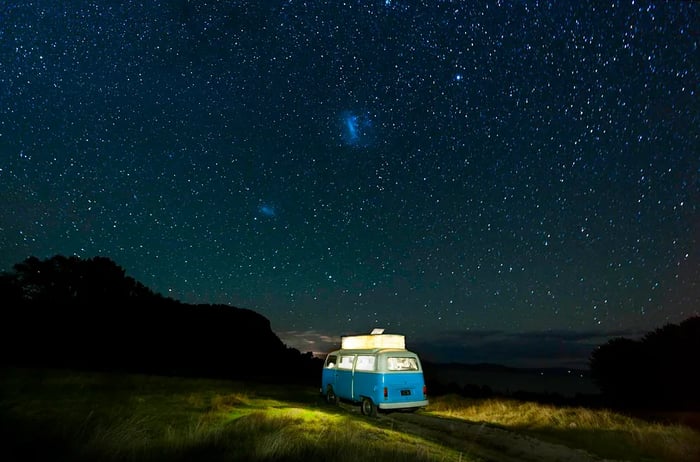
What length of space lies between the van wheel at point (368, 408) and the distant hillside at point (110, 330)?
2712 cm

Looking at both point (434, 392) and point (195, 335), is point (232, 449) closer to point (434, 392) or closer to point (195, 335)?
point (434, 392)

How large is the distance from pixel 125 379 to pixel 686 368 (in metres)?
31.3

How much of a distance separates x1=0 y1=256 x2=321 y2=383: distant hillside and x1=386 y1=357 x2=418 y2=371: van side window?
1093 inches

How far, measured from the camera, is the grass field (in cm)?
784

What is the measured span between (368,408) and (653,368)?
2054 cm

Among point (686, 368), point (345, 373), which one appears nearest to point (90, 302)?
point (345, 373)

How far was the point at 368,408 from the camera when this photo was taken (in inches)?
623

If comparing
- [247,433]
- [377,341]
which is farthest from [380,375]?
[247,433]

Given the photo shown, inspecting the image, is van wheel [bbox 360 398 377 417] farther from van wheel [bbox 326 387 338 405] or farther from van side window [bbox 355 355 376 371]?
van wheel [bbox 326 387 338 405]

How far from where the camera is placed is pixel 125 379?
26031mm

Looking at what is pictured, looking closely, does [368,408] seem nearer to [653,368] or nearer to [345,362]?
[345,362]

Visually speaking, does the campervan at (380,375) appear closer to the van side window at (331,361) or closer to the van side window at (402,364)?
the van side window at (402,364)

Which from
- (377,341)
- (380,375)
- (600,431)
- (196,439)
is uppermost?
(377,341)

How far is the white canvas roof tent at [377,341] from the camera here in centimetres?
1691
